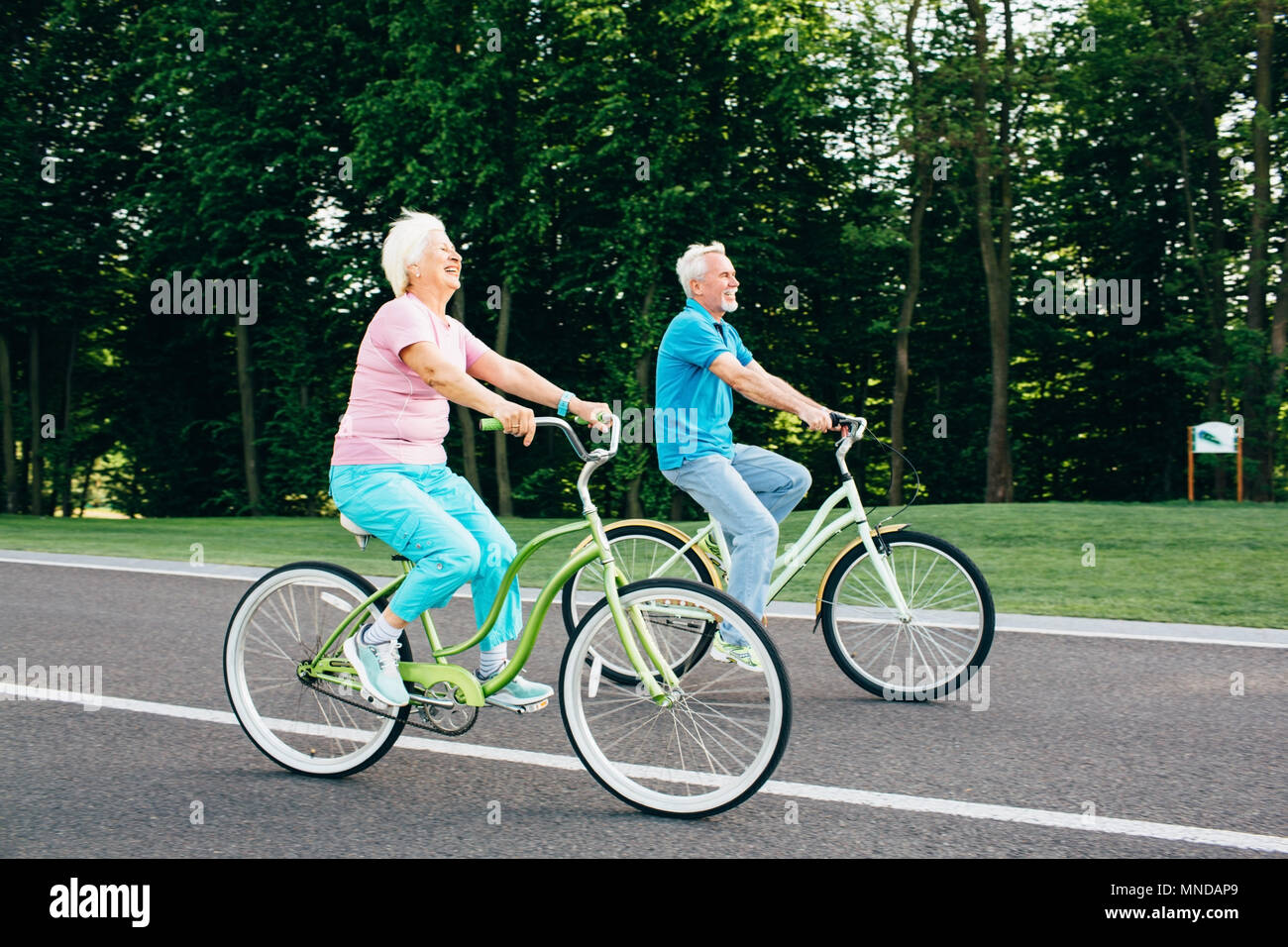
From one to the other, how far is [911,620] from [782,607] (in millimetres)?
3196

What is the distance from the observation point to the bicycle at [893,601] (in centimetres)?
590

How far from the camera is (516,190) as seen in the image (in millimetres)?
28500

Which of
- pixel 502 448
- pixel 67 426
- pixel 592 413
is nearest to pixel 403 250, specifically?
pixel 592 413

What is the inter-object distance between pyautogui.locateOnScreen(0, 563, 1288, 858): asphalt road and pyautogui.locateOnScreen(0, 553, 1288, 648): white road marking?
67 cm

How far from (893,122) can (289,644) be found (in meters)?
27.7

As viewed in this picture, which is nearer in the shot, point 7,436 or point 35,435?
point 7,436

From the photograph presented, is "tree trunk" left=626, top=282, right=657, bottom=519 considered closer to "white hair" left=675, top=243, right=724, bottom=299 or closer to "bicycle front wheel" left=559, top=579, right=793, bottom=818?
"white hair" left=675, top=243, right=724, bottom=299

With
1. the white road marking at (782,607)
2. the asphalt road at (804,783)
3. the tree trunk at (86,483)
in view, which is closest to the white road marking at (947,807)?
the asphalt road at (804,783)

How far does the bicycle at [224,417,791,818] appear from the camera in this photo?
13.7 feet

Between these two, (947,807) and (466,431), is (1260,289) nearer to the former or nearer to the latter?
(466,431)

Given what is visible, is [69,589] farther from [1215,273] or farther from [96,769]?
[1215,273]
